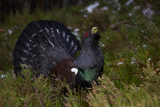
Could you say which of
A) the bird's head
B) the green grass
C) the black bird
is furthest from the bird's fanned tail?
the bird's head

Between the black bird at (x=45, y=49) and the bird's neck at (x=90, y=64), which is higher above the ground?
the black bird at (x=45, y=49)

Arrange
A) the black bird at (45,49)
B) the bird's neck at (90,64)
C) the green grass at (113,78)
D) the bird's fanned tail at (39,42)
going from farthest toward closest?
the bird's fanned tail at (39,42) < the black bird at (45,49) < the bird's neck at (90,64) < the green grass at (113,78)

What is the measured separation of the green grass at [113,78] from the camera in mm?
2428

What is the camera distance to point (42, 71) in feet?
14.1

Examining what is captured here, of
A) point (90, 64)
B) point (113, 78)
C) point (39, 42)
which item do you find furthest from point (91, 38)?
point (39, 42)

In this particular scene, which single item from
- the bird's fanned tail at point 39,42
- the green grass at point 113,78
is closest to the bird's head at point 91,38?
the green grass at point 113,78

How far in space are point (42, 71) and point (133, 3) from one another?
6056 mm

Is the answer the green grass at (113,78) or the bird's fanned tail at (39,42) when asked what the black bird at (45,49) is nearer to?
the bird's fanned tail at (39,42)

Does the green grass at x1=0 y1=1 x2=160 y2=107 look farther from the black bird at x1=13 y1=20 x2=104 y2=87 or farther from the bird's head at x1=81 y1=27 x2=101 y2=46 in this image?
the bird's head at x1=81 y1=27 x2=101 y2=46

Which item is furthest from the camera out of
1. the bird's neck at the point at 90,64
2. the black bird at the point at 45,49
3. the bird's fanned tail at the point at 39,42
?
the bird's fanned tail at the point at 39,42

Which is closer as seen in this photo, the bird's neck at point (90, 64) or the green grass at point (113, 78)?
the green grass at point (113, 78)

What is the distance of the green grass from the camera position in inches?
95.6

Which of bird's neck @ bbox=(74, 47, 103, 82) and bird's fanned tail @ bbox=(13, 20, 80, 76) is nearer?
bird's neck @ bbox=(74, 47, 103, 82)

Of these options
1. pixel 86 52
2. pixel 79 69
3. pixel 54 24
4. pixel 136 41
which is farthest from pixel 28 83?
pixel 136 41
